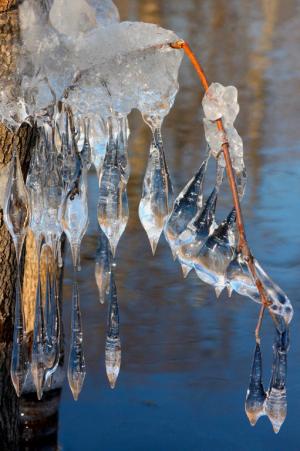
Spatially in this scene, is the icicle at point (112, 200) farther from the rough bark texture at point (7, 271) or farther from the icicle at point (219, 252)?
the rough bark texture at point (7, 271)

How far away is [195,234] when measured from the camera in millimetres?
2342

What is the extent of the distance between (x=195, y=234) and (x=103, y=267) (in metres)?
0.40

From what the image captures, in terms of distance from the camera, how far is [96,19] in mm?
2584

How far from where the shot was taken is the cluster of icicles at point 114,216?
7.59 ft

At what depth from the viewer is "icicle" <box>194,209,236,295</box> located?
2.33 meters

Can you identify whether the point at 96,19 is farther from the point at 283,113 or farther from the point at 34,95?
the point at 283,113

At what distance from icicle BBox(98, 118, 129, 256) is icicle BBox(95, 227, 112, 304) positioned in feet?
0.62

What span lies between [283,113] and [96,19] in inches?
237

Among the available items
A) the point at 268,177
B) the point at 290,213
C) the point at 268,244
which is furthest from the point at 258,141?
the point at 268,244

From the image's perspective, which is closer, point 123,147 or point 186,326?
point 123,147

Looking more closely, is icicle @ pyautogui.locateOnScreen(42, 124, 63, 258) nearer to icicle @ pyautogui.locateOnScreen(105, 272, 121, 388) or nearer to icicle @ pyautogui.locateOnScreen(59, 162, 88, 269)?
icicle @ pyautogui.locateOnScreen(59, 162, 88, 269)

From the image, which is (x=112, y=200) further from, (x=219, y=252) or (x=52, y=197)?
(x=219, y=252)

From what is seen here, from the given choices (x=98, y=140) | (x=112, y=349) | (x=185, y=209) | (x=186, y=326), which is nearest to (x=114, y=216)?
(x=185, y=209)

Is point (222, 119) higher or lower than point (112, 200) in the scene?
higher
